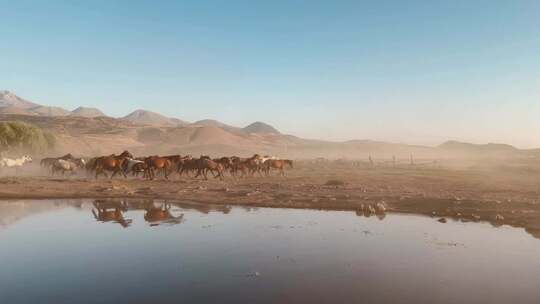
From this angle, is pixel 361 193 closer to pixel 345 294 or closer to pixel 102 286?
pixel 345 294

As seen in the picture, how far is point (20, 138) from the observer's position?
161 feet

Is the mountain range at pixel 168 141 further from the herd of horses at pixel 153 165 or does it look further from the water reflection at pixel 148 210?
the water reflection at pixel 148 210

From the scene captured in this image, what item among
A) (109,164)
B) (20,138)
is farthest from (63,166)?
(20,138)

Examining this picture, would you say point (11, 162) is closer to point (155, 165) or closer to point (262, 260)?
point (155, 165)

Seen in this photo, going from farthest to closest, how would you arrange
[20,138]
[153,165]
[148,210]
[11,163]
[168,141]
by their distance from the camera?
[168,141] < [20,138] < [11,163] < [153,165] < [148,210]

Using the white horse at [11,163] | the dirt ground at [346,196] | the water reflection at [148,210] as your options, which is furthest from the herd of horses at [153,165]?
the water reflection at [148,210]

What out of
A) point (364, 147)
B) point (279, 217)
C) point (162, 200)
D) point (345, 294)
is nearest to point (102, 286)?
point (345, 294)

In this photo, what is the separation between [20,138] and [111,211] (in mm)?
38303

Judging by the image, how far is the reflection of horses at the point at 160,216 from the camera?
1555cm

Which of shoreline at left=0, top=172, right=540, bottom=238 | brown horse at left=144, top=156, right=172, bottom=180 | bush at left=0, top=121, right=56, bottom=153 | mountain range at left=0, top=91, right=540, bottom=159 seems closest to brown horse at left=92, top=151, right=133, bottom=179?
brown horse at left=144, top=156, right=172, bottom=180

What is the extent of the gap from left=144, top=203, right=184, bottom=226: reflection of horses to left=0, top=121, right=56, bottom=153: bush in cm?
3655

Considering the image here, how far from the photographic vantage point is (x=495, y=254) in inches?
438

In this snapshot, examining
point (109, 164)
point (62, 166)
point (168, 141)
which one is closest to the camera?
point (109, 164)

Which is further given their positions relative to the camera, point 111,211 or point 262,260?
point 111,211
